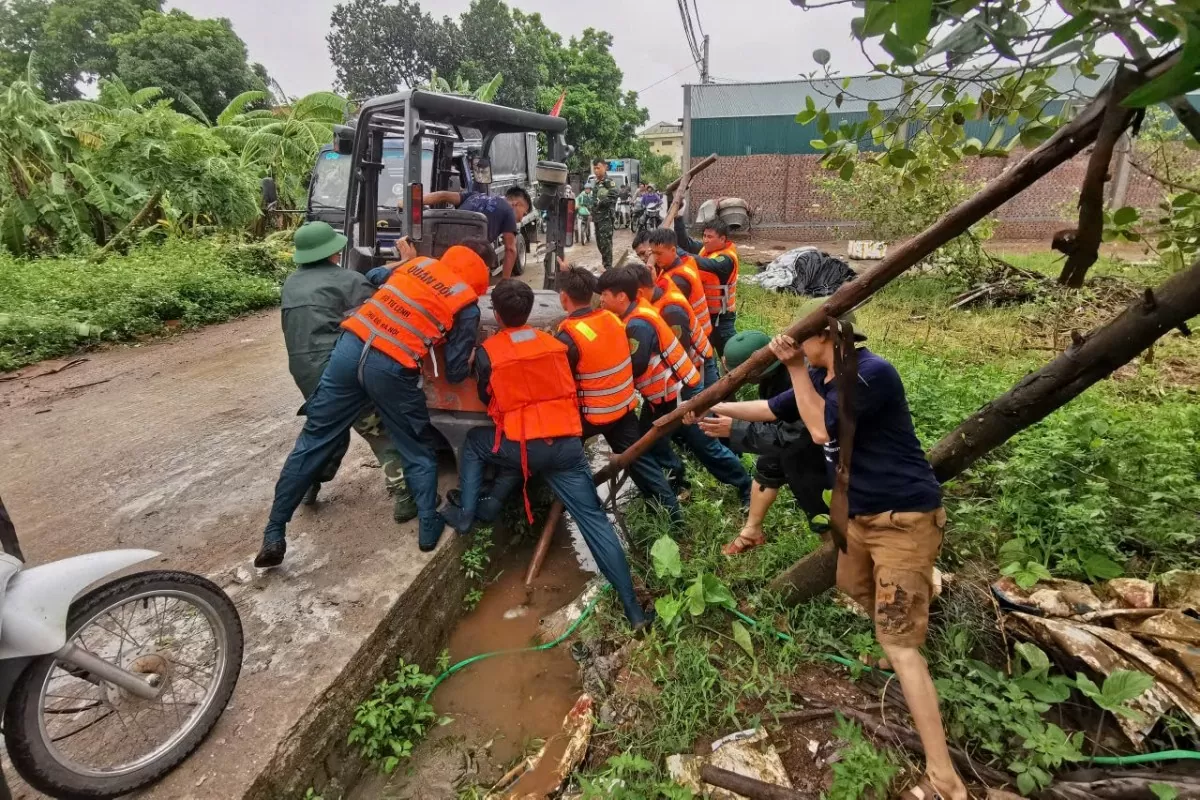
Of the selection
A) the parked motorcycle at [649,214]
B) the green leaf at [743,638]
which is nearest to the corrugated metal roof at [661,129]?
the parked motorcycle at [649,214]

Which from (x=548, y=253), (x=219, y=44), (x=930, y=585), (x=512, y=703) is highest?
(x=219, y=44)

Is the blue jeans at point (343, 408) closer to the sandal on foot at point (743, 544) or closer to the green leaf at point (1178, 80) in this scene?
the sandal on foot at point (743, 544)

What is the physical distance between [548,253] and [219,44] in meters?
22.1

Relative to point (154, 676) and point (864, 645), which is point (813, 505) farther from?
point (154, 676)

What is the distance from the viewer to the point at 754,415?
285cm

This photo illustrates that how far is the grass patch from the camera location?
6750 millimetres

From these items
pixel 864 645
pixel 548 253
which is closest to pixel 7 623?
pixel 864 645

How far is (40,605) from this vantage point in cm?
180

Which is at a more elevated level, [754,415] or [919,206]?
[919,206]

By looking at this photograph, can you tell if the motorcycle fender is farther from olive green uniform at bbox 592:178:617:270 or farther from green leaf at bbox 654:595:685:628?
olive green uniform at bbox 592:178:617:270

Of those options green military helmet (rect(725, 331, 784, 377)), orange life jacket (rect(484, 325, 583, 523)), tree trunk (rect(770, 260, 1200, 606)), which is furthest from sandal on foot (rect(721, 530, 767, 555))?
orange life jacket (rect(484, 325, 583, 523))

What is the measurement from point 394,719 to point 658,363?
2.22 metres

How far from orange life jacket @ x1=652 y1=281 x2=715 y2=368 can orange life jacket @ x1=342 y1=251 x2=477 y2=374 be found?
4.91 ft

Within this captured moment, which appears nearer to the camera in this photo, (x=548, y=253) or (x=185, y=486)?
(x=185, y=486)
